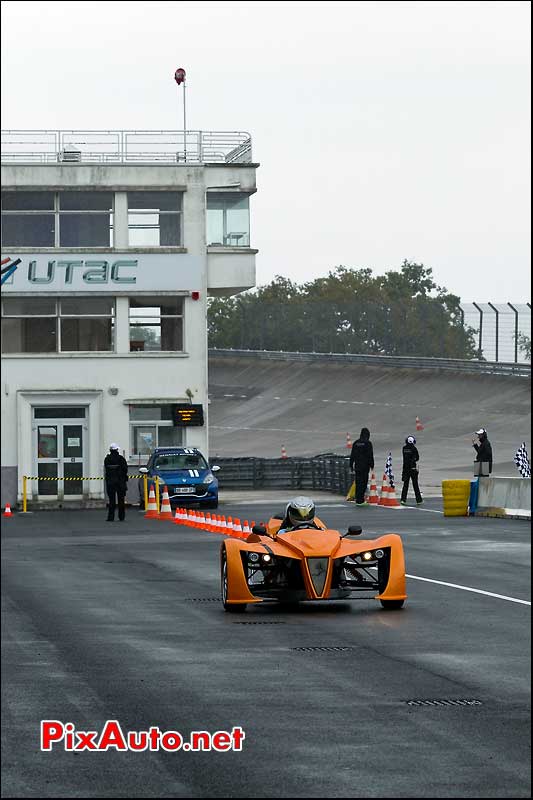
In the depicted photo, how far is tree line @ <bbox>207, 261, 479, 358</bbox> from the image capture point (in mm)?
13734

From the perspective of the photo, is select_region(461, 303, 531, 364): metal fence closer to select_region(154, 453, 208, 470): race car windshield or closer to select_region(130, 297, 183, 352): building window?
select_region(130, 297, 183, 352): building window

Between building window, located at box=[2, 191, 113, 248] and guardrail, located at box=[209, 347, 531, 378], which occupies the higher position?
building window, located at box=[2, 191, 113, 248]

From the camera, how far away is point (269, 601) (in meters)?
20.2

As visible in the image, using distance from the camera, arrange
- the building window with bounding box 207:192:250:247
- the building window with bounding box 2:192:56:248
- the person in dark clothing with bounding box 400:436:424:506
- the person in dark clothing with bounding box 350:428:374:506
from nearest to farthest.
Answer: the building window with bounding box 2:192:56:248, the person in dark clothing with bounding box 350:428:374:506, the person in dark clothing with bounding box 400:436:424:506, the building window with bounding box 207:192:250:247

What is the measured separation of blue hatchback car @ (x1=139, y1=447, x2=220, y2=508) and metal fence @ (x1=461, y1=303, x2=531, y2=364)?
4.20 metres

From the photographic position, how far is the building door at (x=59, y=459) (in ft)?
32.1

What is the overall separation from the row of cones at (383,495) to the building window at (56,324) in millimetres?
3417

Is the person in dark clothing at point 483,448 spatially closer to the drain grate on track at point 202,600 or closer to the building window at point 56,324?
the building window at point 56,324

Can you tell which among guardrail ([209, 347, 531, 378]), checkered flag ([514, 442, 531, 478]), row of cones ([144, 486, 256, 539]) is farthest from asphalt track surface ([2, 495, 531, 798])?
checkered flag ([514, 442, 531, 478])

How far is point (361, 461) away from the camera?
581 inches

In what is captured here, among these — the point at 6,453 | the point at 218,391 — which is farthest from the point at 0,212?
the point at 218,391

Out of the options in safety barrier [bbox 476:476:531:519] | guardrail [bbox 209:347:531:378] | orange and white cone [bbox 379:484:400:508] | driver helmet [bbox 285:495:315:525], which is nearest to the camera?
guardrail [bbox 209:347:531:378]

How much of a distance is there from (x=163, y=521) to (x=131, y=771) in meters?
30.7

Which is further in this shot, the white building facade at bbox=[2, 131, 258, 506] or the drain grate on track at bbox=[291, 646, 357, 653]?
the drain grate on track at bbox=[291, 646, 357, 653]
